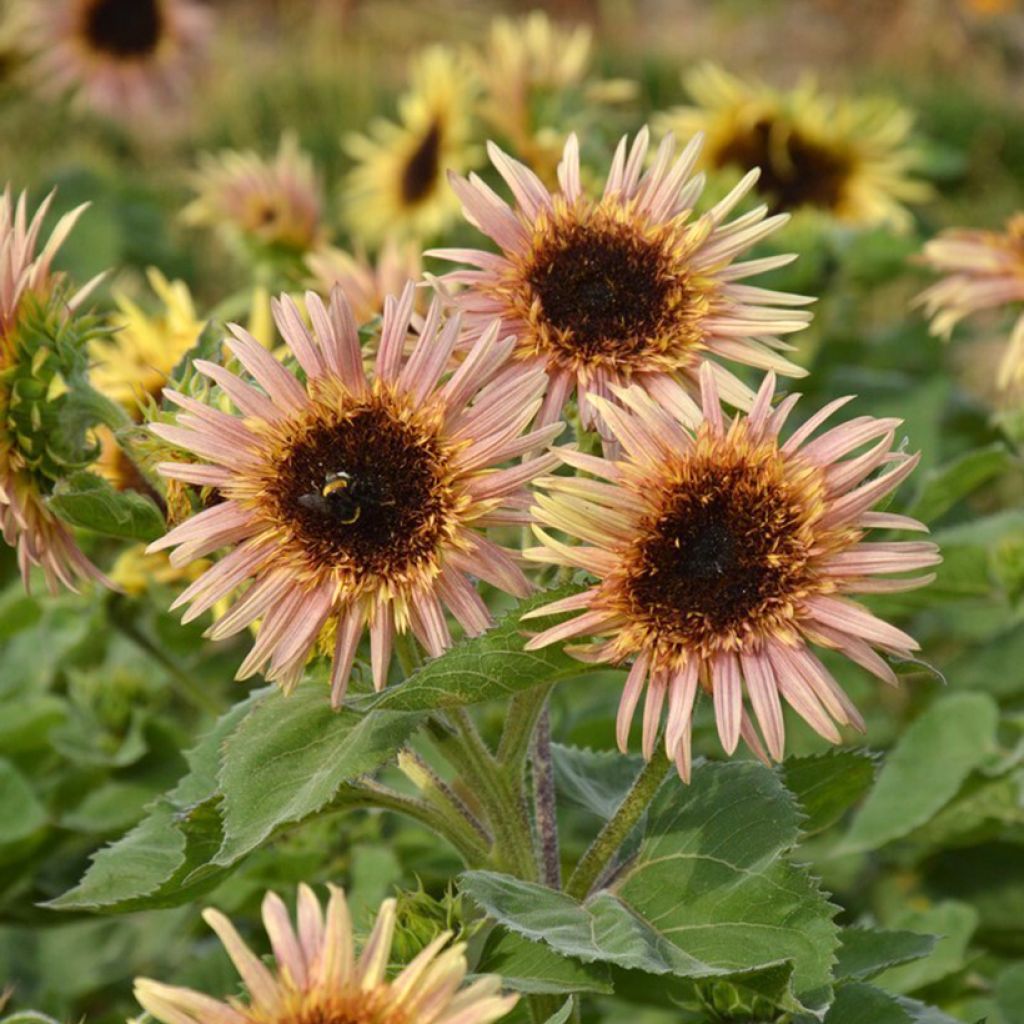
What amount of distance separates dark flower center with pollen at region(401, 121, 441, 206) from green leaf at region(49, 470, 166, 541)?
48.6 inches

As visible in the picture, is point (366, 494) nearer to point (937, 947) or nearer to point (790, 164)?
point (937, 947)

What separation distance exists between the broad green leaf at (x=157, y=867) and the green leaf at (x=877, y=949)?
32 cm

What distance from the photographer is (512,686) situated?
70 centimetres

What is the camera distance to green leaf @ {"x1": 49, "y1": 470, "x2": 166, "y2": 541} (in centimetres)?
79

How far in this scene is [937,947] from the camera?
1073mm

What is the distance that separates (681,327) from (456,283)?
0.11m

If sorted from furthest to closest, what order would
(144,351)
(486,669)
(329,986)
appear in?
(144,351)
(486,669)
(329,986)

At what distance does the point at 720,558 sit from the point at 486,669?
0.36ft

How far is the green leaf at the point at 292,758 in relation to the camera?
70 cm

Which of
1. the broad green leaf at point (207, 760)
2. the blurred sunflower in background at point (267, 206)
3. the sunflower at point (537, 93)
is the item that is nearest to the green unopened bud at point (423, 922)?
the broad green leaf at point (207, 760)

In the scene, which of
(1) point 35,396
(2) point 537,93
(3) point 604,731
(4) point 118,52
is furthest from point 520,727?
(4) point 118,52

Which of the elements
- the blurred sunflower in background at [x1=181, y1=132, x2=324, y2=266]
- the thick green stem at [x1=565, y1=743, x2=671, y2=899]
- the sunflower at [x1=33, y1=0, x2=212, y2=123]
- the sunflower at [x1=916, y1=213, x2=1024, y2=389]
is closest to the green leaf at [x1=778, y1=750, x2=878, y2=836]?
the thick green stem at [x1=565, y1=743, x2=671, y2=899]

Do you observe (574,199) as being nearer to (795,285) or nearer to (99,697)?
(99,697)

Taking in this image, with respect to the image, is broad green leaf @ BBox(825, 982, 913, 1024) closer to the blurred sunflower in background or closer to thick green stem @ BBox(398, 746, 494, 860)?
thick green stem @ BBox(398, 746, 494, 860)
